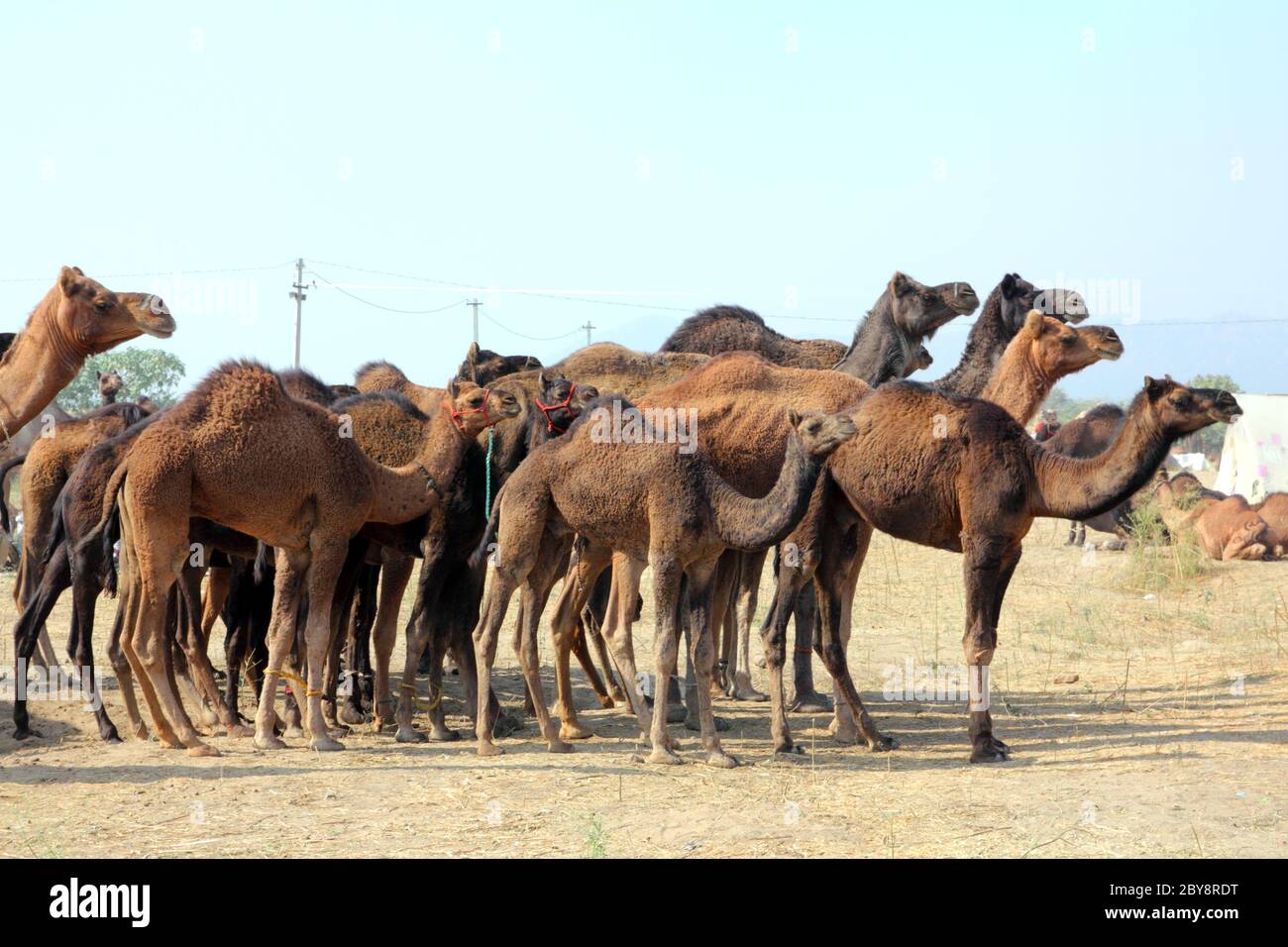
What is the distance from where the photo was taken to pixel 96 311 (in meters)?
9.77

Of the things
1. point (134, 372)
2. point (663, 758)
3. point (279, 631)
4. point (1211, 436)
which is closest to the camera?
point (663, 758)

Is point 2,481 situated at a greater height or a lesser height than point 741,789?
greater

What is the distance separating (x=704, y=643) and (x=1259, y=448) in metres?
25.5

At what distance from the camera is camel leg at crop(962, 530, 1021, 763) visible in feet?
29.8

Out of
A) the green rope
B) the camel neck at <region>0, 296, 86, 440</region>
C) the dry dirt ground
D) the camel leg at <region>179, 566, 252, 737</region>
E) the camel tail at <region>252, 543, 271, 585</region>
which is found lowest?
the dry dirt ground

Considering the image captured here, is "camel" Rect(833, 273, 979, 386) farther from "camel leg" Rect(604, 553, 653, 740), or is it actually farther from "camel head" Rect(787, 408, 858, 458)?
"camel head" Rect(787, 408, 858, 458)

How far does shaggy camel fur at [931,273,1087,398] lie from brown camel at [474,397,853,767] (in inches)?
135

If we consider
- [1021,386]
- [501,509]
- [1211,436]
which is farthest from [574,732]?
[1211,436]

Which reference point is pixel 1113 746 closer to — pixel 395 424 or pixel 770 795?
pixel 770 795

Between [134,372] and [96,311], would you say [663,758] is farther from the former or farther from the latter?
[134,372]

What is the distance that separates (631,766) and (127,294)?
15.6 feet

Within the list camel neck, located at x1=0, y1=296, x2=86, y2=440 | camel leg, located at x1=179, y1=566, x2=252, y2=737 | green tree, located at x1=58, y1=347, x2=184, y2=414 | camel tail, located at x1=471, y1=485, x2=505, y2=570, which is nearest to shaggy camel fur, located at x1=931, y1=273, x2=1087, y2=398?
camel tail, located at x1=471, y1=485, x2=505, y2=570

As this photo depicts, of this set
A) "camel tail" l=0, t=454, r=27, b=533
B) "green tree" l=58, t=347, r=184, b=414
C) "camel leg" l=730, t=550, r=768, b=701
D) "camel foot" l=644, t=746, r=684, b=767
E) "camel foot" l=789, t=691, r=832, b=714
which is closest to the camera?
"camel foot" l=644, t=746, r=684, b=767

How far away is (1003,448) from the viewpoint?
30.7 ft
